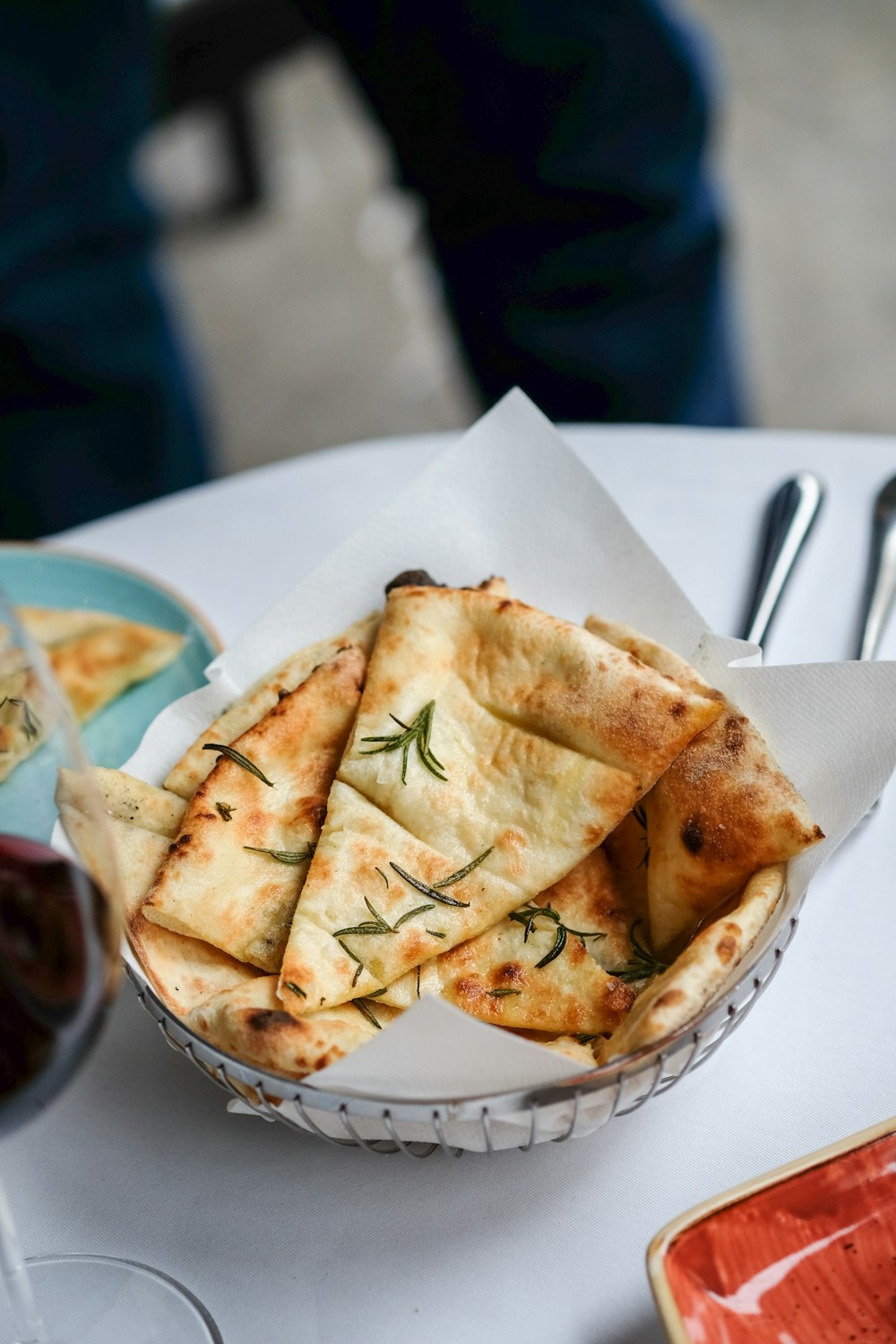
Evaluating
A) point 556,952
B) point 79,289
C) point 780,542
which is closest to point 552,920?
point 556,952

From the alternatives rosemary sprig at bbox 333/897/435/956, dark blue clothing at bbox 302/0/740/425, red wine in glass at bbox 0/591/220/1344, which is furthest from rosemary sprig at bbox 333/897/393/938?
dark blue clothing at bbox 302/0/740/425

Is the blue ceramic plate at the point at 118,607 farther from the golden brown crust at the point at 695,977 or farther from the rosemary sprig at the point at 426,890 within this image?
the golden brown crust at the point at 695,977

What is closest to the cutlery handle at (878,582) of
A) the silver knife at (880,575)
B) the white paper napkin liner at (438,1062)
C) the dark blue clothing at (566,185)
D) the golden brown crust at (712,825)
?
the silver knife at (880,575)

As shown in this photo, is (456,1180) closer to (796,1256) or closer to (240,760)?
(796,1256)

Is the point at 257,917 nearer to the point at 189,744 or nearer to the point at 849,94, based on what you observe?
the point at 189,744

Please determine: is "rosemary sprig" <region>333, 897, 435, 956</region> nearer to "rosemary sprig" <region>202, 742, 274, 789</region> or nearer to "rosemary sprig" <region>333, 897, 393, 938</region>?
"rosemary sprig" <region>333, 897, 393, 938</region>

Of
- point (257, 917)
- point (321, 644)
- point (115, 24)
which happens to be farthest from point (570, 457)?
point (115, 24)
